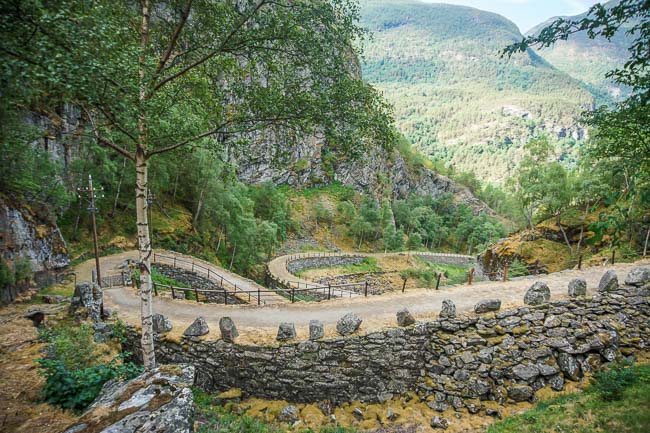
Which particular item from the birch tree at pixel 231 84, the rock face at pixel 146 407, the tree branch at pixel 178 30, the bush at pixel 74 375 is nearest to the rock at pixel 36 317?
the bush at pixel 74 375

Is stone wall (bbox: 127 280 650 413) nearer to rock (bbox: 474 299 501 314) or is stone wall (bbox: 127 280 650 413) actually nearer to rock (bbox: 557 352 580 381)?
rock (bbox: 557 352 580 381)

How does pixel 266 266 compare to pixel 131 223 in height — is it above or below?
below

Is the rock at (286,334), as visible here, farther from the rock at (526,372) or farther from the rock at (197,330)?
the rock at (526,372)


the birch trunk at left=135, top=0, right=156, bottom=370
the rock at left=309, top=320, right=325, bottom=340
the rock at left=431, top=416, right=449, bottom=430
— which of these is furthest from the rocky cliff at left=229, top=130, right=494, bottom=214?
the rock at left=431, top=416, right=449, bottom=430

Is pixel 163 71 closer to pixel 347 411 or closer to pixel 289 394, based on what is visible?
pixel 289 394

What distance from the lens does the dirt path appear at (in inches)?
438

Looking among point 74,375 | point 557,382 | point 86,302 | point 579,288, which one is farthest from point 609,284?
point 86,302

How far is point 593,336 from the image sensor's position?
31.6ft

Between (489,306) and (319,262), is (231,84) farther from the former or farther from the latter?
(319,262)

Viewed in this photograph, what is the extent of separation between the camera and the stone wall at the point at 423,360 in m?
9.27

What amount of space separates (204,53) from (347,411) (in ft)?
34.8

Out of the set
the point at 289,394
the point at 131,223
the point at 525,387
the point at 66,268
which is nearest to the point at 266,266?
the point at 131,223

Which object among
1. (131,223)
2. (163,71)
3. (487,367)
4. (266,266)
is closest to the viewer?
(163,71)

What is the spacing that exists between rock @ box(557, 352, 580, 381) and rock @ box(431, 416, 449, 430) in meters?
3.97
